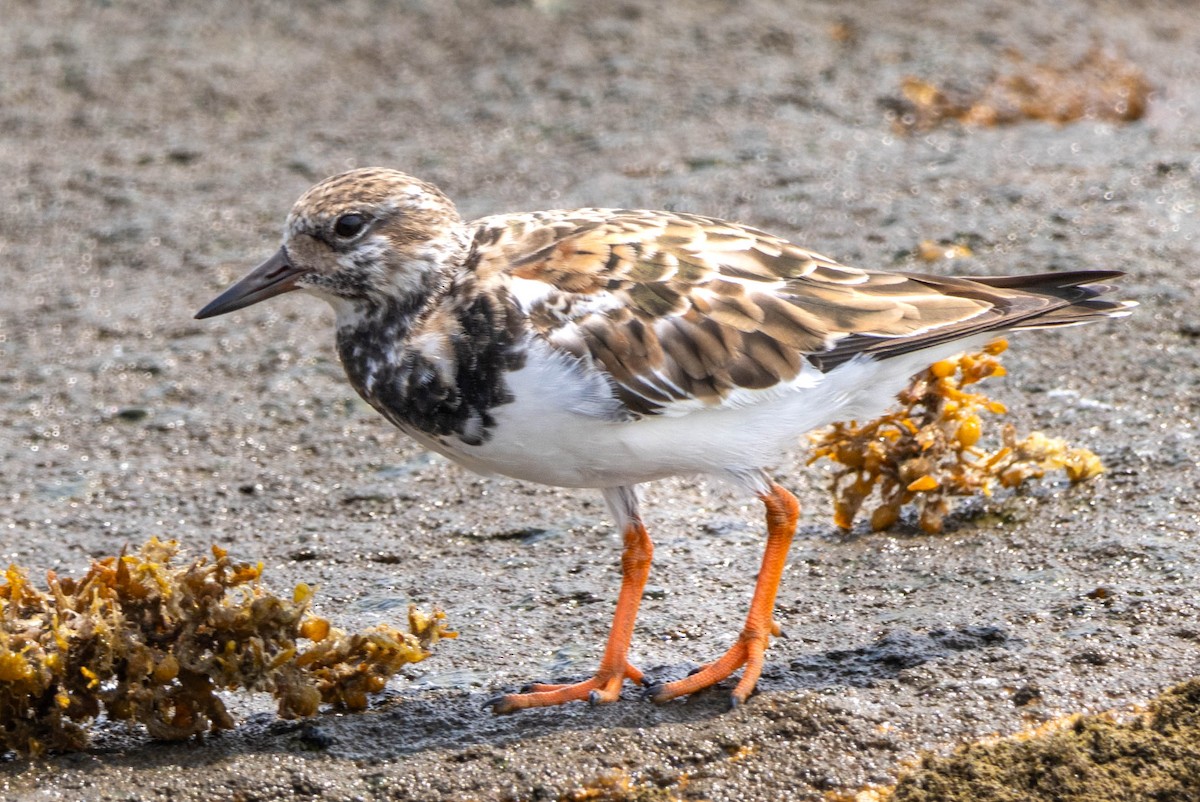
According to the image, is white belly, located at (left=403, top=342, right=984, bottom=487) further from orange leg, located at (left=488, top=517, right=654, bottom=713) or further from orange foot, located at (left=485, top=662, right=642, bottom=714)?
orange foot, located at (left=485, top=662, right=642, bottom=714)

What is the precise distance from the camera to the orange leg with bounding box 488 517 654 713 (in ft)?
15.0

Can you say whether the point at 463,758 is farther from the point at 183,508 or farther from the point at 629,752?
the point at 183,508

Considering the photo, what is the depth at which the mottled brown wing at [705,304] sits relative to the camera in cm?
459

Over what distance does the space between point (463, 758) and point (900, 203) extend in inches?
182

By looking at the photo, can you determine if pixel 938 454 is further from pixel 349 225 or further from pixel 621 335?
pixel 349 225

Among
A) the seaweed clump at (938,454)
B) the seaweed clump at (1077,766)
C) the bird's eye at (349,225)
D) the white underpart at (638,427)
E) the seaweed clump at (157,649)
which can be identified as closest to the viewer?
the seaweed clump at (1077,766)

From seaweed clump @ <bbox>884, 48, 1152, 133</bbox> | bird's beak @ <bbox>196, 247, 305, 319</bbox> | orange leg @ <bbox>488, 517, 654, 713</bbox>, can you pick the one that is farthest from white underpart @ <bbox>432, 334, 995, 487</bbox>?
seaweed clump @ <bbox>884, 48, 1152, 133</bbox>

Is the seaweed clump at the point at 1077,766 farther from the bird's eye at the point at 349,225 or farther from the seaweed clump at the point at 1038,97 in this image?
the seaweed clump at the point at 1038,97

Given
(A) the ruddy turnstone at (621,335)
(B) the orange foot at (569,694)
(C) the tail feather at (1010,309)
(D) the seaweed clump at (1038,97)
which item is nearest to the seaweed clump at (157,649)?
(B) the orange foot at (569,694)

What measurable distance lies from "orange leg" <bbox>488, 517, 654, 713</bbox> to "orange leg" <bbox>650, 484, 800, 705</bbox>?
14cm

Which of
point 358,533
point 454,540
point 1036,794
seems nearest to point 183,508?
point 358,533

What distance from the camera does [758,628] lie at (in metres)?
4.58

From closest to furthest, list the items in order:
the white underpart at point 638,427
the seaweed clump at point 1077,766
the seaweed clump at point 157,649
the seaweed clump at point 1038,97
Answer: the seaweed clump at point 1077,766
the seaweed clump at point 157,649
the white underpart at point 638,427
the seaweed clump at point 1038,97

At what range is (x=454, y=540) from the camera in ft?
18.5
